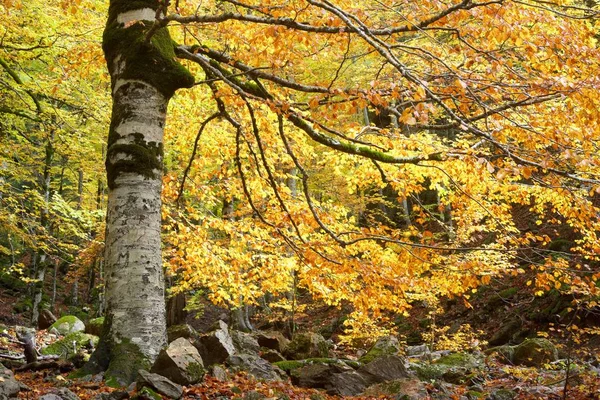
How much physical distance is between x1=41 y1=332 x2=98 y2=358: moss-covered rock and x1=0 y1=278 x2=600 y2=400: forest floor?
2.65 ft

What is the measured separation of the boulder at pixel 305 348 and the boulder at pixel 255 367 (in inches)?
96.9

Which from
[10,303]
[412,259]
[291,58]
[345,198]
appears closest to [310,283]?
[412,259]

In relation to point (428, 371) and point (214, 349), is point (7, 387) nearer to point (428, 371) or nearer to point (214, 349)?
point (214, 349)

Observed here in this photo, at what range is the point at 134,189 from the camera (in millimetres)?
5395

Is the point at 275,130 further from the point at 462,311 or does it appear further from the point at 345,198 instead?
the point at 345,198

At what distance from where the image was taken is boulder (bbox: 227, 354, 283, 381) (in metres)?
6.75

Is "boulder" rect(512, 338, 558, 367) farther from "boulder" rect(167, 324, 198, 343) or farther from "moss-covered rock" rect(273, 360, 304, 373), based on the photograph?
"boulder" rect(167, 324, 198, 343)

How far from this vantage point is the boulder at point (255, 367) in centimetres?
675

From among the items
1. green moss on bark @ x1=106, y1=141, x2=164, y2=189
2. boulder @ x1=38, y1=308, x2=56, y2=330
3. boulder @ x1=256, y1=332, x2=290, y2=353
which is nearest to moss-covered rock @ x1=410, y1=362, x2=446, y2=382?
boulder @ x1=256, y1=332, x2=290, y2=353

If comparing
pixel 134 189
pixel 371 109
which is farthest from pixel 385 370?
pixel 134 189

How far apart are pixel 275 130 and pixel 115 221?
376 cm

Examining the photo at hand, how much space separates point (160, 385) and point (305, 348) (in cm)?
571

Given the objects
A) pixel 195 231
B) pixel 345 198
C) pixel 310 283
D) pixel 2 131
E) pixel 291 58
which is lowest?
pixel 310 283

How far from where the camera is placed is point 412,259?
20.4 ft
